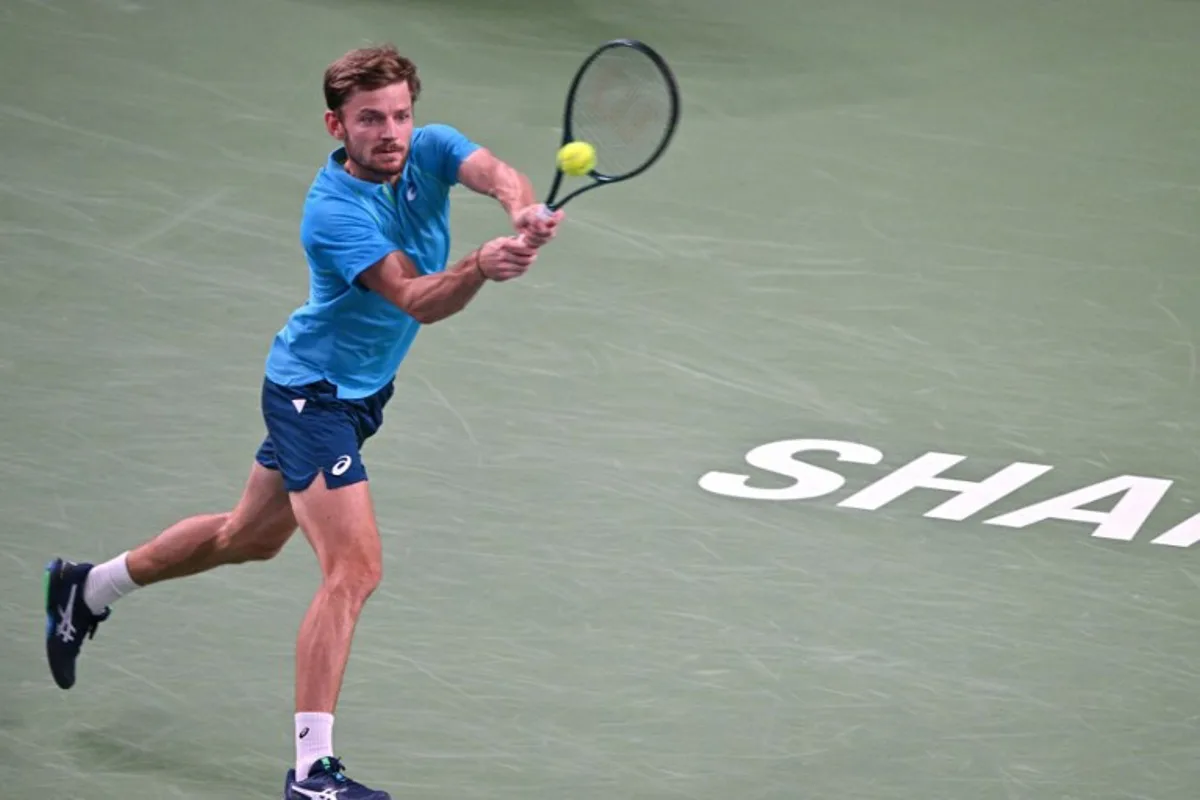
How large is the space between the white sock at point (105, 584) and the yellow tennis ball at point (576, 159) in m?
1.95

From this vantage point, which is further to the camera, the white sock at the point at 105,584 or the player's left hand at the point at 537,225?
the white sock at the point at 105,584

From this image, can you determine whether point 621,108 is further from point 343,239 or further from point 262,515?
point 262,515

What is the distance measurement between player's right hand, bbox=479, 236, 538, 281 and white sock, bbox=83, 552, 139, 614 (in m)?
1.78

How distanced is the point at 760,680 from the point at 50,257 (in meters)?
4.07

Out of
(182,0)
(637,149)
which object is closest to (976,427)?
(637,149)

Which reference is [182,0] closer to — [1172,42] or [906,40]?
[906,40]

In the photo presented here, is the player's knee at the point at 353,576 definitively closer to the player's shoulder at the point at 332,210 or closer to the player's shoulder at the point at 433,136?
the player's shoulder at the point at 332,210

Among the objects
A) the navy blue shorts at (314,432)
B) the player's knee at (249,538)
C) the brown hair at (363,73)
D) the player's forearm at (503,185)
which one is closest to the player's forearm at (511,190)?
the player's forearm at (503,185)

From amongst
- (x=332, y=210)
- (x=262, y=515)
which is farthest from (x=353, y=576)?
(x=332, y=210)

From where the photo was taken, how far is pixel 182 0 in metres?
11.5

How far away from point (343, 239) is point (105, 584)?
1.48 metres

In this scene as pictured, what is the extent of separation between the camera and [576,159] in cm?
564

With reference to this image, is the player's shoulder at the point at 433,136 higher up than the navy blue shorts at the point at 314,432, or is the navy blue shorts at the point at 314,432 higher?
the player's shoulder at the point at 433,136

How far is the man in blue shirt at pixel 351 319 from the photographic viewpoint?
18.6 feet
